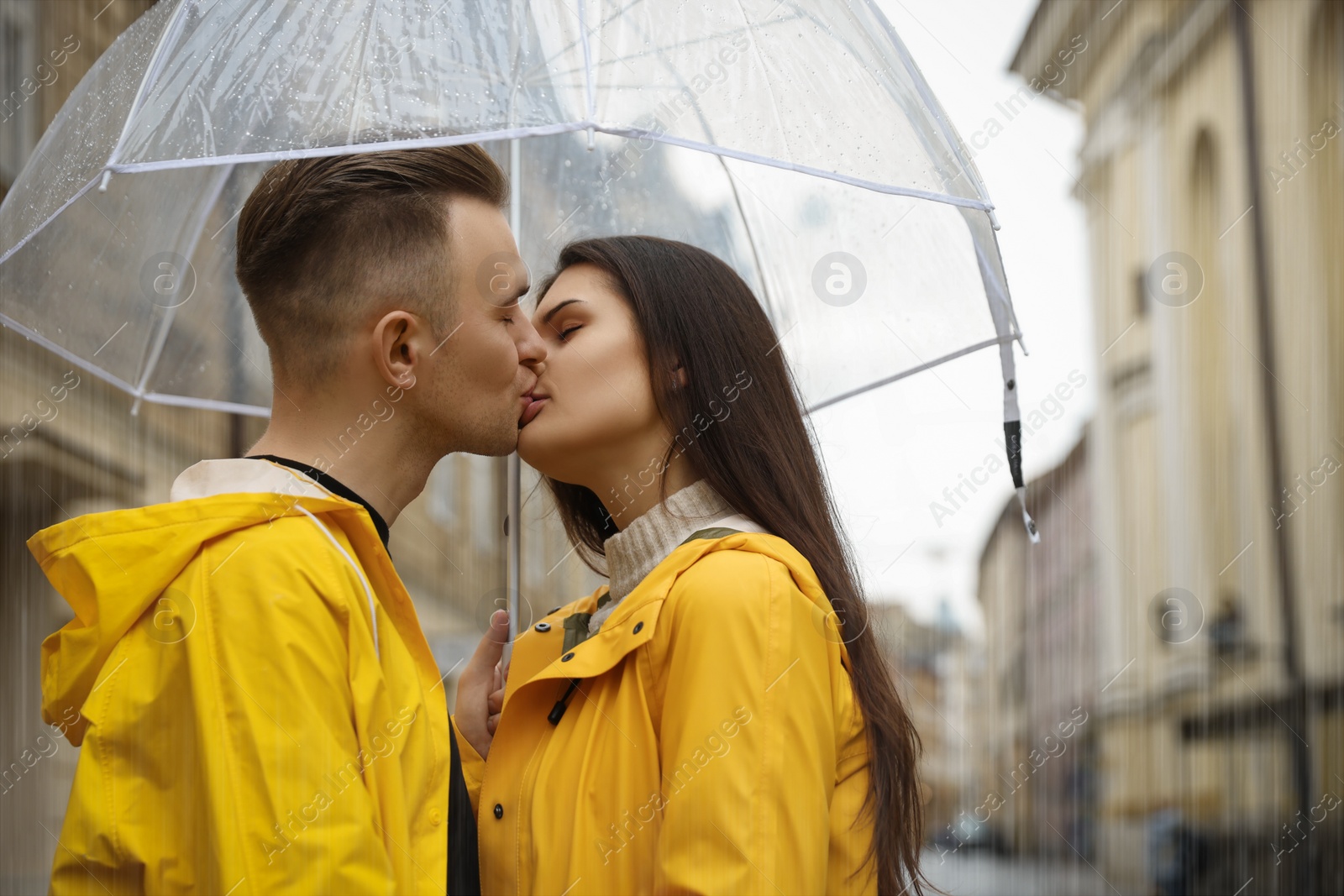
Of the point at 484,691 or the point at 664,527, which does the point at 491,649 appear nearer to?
the point at 484,691

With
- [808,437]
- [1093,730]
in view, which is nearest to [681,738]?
[808,437]

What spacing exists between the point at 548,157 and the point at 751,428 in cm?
129

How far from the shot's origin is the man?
1.81 m

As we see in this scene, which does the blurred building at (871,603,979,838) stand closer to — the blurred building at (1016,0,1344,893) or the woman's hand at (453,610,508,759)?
the blurred building at (1016,0,1344,893)

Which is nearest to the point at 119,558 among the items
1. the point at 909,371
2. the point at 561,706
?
the point at 561,706

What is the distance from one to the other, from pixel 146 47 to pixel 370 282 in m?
0.63

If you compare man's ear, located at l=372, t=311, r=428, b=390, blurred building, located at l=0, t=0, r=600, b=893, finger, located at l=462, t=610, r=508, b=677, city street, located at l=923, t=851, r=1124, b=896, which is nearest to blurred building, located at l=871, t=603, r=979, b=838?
city street, located at l=923, t=851, r=1124, b=896

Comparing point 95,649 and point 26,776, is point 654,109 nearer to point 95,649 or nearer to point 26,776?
point 95,649

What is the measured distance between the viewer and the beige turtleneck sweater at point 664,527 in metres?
2.52

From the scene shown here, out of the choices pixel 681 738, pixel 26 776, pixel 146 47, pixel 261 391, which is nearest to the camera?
pixel 681 738

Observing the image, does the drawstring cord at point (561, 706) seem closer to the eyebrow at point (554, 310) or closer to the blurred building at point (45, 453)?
the eyebrow at point (554, 310)

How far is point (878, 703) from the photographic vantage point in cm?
232

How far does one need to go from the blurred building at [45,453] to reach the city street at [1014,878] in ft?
32.2

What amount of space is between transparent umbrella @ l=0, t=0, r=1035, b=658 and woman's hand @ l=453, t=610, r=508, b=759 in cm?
25
